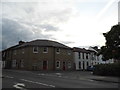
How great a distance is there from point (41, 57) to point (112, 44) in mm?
21731

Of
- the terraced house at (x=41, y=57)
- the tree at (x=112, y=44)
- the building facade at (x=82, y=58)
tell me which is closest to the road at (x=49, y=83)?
the tree at (x=112, y=44)

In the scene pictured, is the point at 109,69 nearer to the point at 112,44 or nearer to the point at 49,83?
the point at 112,44

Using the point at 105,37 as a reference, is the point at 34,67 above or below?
below

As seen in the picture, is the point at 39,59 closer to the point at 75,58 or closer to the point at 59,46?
the point at 59,46

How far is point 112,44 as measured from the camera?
Answer: 24328 mm

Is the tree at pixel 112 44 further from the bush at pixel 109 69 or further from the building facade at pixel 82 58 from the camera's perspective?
the building facade at pixel 82 58

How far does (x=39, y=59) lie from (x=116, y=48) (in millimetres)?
22391

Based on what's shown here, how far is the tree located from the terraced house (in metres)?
20.2

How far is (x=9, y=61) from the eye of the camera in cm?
5138

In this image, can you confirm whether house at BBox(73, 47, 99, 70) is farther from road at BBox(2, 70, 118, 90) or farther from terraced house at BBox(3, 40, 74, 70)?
road at BBox(2, 70, 118, 90)

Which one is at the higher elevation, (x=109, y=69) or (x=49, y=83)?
(x=109, y=69)

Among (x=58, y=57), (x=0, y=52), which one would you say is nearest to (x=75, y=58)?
(x=58, y=57)

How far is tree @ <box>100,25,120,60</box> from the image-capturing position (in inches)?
932

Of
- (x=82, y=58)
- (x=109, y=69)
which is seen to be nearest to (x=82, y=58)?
(x=82, y=58)
